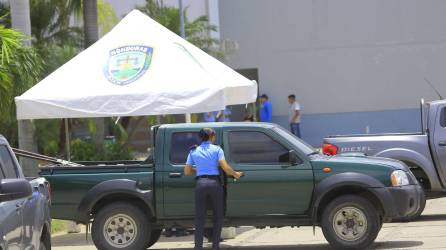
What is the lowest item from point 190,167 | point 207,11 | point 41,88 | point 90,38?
point 190,167

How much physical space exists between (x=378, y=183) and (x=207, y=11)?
2162 cm

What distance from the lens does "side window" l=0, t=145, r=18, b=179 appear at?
7720mm

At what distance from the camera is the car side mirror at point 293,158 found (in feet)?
38.0

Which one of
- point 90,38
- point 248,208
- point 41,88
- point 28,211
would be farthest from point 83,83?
point 90,38

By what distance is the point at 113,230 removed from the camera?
11.8 metres

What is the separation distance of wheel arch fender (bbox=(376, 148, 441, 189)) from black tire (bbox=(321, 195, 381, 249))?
3.08 meters

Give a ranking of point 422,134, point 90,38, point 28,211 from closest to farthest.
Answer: point 28,211 → point 422,134 → point 90,38

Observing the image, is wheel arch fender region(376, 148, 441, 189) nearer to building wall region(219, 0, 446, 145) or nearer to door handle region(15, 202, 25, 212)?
door handle region(15, 202, 25, 212)

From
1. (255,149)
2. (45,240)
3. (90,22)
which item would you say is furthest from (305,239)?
(90,22)

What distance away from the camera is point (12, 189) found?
6.52 m

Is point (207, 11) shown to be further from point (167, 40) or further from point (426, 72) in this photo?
point (167, 40)

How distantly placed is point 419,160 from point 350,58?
703 inches

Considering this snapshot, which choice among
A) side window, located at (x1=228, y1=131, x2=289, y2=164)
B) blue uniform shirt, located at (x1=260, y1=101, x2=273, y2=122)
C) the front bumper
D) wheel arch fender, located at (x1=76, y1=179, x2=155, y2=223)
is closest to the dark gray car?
wheel arch fender, located at (x1=76, y1=179, x2=155, y2=223)

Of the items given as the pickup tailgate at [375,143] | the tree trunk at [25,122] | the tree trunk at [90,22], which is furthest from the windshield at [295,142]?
the tree trunk at [90,22]
